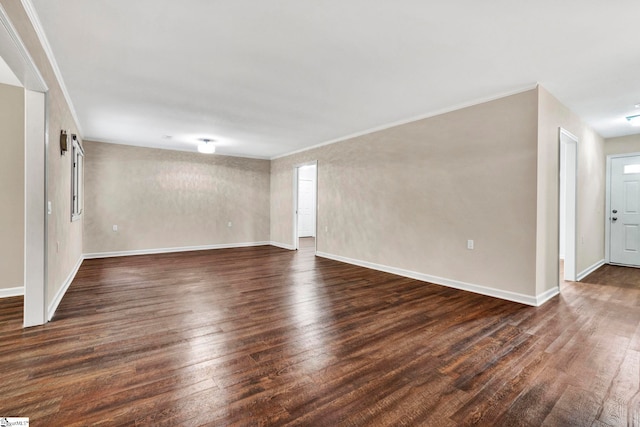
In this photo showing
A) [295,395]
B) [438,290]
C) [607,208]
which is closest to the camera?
[295,395]

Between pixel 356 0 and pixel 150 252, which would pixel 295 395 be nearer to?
pixel 356 0

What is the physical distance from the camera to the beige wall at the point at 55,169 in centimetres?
207

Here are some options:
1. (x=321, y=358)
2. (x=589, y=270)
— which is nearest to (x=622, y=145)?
(x=589, y=270)

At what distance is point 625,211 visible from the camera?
17.3ft

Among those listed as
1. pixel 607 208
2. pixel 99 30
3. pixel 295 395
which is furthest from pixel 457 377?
pixel 607 208

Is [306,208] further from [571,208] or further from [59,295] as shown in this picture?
[59,295]

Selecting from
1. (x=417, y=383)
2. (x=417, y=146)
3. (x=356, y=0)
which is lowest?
(x=417, y=383)

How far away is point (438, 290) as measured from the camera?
12.8 ft

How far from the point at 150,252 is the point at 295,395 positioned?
20.2 ft

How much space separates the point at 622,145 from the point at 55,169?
28.0 feet

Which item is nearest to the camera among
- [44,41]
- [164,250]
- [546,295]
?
[44,41]

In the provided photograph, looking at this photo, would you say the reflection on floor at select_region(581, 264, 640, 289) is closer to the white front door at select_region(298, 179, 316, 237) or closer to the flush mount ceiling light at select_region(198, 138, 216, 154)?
the flush mount ceiling light at select_region(198, 138, 216, 154)

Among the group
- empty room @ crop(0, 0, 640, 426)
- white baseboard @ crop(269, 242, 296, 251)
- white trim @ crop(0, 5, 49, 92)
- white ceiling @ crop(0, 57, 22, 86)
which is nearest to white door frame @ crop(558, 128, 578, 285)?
empty room @ crop(0, 0, 640, 426)

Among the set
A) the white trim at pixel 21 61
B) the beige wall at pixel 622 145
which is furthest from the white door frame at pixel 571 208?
the white trim at pixel 21 61
